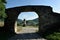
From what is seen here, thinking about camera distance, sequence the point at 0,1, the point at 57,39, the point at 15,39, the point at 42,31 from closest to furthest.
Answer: the point at 57,39 < the point at 15,39 < the point at 0,1 < the point at 42,31

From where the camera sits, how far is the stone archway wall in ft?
54.9

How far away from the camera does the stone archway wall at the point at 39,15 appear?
54.9 ft

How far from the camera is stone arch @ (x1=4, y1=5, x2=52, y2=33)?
55.1 feet

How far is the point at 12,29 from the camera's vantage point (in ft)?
56.6

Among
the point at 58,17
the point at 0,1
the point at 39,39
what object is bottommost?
the point at 39,39

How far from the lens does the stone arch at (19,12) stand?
1678 cm

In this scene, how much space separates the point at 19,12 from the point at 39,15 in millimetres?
2049

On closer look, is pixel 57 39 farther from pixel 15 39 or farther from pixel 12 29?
pixel 12 29

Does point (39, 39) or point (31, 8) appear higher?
point (31, 8)

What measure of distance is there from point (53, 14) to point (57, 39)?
5.14 m

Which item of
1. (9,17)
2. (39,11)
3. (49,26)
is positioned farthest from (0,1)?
(49,26)

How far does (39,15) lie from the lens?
16922 mm

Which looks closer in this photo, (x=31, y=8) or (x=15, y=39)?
(x=15, y=39)

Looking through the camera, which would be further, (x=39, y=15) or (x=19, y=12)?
(x=19, y=12)
